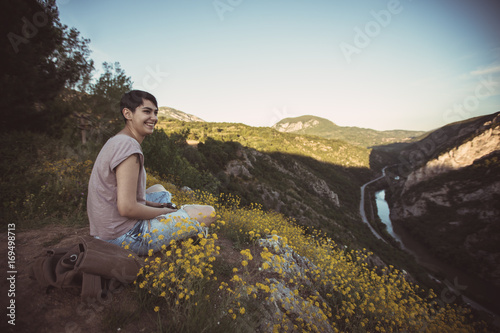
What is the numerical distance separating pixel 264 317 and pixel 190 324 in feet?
3.91

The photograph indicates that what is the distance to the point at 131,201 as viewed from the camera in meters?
2.01

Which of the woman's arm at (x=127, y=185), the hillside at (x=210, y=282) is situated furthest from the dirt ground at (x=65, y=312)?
the woman's arm at (x=127, y=185)

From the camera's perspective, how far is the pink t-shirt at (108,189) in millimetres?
1993

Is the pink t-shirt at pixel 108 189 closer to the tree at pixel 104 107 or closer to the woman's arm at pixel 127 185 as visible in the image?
the woman's arm at pixel 127 185

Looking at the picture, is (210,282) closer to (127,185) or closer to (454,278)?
(127,185)

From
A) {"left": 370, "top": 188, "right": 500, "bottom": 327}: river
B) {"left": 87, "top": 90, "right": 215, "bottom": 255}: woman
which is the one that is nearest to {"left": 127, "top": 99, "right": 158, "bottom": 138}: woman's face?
{"left": 87, "top": 90, "right": 215, "bottom": 255}: woman

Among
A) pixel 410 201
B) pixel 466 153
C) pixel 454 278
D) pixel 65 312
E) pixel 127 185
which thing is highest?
pixel 466 153

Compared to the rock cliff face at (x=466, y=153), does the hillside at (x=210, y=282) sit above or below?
below

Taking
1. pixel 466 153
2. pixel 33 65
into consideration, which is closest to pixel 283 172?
pixel 33 65

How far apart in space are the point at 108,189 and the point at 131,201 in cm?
33

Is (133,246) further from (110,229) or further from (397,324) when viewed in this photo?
(397,324)

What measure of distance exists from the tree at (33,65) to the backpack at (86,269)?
6.80 metres

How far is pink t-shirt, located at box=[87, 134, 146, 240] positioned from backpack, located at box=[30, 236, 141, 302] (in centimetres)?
32

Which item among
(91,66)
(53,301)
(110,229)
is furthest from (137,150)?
(91,66)
